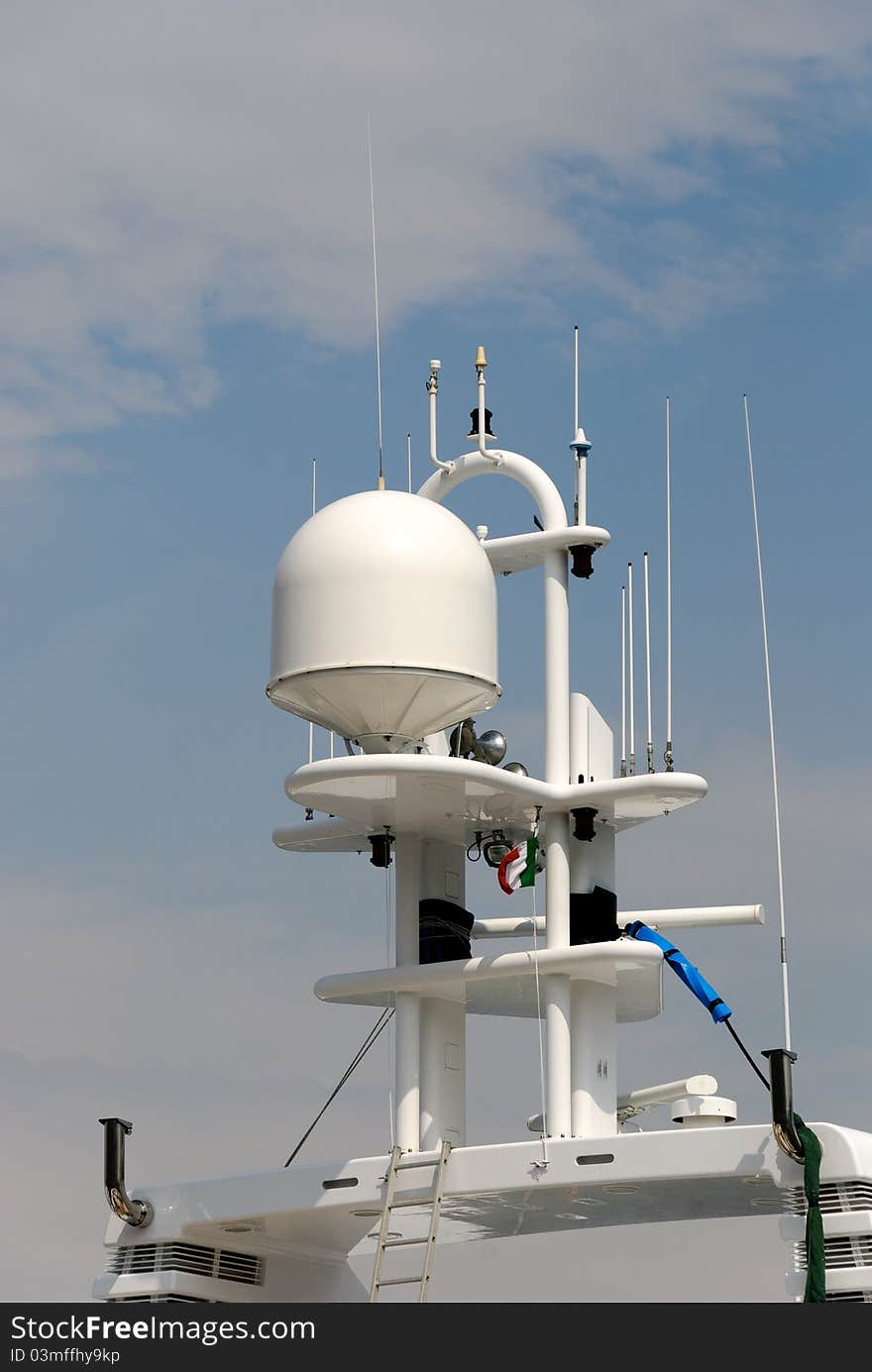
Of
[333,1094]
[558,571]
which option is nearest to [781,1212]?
[333,1094]

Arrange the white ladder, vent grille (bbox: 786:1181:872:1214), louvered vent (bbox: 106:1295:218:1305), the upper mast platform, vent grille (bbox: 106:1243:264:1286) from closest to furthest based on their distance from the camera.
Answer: vent grille (bbox: 786:1181:872:1214)
the white ladder
the upper mast platform
louvered vent (bbox: 106:1295:218:1305)
vent grille (bbox: 106:1243:264:1286)

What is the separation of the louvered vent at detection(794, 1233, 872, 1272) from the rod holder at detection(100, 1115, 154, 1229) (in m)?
6.69

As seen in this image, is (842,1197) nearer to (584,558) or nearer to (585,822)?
(585,822)

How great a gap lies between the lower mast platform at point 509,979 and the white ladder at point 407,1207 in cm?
167

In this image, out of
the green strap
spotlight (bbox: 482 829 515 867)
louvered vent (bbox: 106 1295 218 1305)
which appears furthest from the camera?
spotlight (bbox: 482 829 515 867)

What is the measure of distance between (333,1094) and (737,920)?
4336 mm

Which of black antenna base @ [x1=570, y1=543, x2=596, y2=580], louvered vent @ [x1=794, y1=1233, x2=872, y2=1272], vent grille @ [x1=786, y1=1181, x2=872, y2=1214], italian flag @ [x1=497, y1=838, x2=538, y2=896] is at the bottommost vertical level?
louvered vent @ [x1=794, y1=1233, x2=872, y2=1272]

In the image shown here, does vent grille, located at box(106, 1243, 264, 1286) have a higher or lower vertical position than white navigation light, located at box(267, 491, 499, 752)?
lower

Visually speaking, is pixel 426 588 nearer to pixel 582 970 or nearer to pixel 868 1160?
pixel 582 970

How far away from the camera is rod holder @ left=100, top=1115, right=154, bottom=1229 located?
22.1m

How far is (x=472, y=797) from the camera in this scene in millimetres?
21641

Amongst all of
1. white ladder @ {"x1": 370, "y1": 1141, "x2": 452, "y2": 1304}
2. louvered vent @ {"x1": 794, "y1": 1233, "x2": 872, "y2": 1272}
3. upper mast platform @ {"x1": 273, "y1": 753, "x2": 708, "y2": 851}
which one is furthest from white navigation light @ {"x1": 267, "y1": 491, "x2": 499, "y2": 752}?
louvered vent @ {"x1": 794, "y1": 1233, "x2": 872, "y2": 1272}

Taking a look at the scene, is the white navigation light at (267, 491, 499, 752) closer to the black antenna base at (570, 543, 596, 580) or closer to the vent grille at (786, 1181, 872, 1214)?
the black antenna base at (570, 543, 596, 580)

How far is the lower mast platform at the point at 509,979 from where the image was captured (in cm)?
2141
